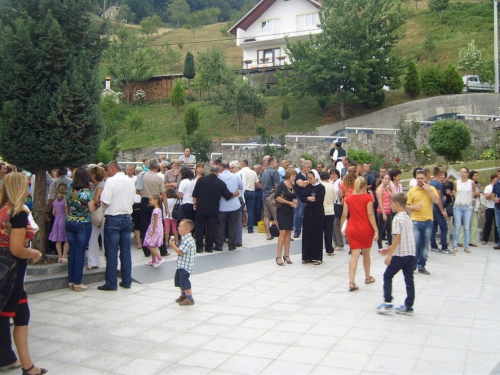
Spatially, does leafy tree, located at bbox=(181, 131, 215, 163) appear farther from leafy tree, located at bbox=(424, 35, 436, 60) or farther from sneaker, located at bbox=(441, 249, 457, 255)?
leafy tree, located at bbox=(424, 35, 436, 60)

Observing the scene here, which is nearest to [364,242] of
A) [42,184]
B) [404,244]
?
[404,244]

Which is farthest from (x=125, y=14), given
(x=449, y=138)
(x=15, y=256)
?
(x=15, y=256)

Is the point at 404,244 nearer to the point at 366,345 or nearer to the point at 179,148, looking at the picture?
the point at 366,345

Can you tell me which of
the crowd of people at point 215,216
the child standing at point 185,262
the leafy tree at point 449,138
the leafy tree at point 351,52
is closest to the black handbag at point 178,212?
the crowd of people at point 215,216

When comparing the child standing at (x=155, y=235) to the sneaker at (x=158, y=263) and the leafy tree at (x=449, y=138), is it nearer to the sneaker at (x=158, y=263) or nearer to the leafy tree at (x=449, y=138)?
the sneaker at (x=158, y=263)

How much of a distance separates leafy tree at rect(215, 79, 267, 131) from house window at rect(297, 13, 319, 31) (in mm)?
14063

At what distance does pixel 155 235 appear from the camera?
10.5m

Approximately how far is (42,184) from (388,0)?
30335 millimetres

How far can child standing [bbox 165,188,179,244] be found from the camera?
12.0m

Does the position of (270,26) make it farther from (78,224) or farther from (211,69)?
(78,224)

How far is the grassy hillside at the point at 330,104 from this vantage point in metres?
36.5

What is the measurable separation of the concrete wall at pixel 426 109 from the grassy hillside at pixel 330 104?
3.79 ft

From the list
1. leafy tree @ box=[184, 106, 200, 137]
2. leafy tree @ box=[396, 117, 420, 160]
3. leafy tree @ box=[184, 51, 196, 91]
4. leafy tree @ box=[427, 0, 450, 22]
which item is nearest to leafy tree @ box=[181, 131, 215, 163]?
leafy tree @ box=[184, 106, 200, 137]

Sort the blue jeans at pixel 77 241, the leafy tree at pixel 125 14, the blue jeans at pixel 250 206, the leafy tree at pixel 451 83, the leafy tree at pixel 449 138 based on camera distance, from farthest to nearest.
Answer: the leafy tree at pixel 125 14 → the leafy tree at pixel 451 83 → the leafy tree at pixel 449 138 → the blue jeans at pixel 250 206 → the blue jeans at pixel 77 241
